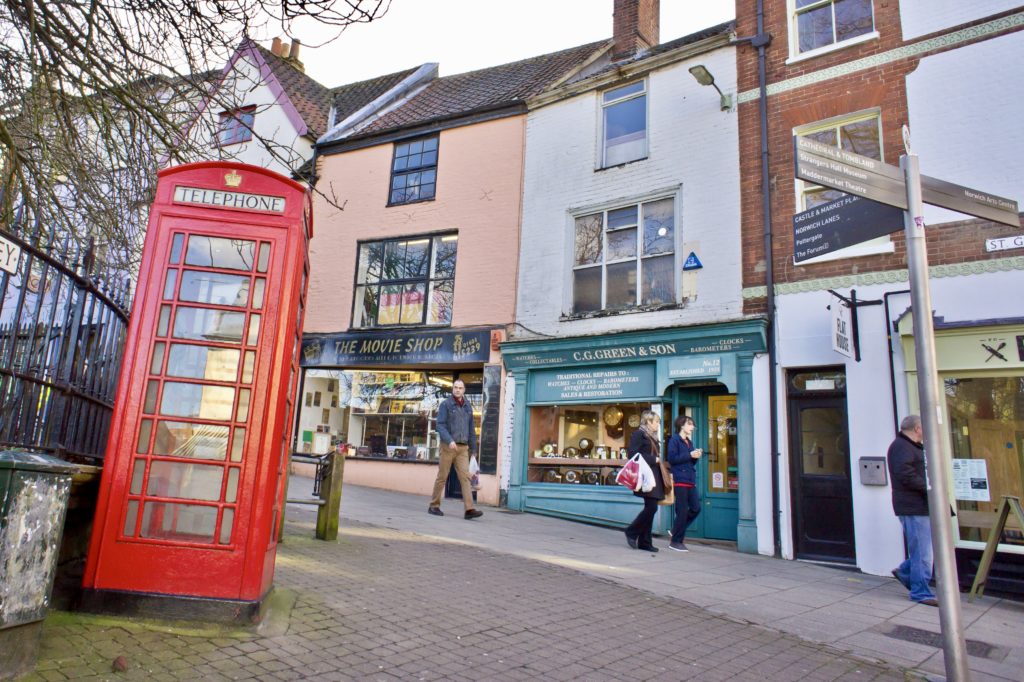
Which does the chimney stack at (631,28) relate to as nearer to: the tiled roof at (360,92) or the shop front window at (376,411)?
the tiled roof at (360,92)

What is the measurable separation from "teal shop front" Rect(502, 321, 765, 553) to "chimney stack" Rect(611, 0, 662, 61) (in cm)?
726

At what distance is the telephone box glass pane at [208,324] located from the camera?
462 cm

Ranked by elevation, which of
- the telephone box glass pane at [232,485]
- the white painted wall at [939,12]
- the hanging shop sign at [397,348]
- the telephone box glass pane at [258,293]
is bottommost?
the telephone box glass pane at [232,485]

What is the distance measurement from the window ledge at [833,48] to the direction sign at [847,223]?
19.6 feet

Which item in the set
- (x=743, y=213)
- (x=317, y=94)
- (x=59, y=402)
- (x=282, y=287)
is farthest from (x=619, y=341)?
(x=317, y=94)

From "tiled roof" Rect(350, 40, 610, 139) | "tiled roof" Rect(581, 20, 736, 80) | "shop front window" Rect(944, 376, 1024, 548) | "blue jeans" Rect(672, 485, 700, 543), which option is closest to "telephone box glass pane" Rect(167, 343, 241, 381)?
"blue jeans" Rect(672, 485, 700, 543)

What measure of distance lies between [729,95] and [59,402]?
35.3 ft

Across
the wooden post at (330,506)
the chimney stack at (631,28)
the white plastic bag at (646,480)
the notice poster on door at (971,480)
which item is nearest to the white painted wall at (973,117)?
the notice poster on door at (971,480)

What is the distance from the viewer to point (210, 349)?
4621 millimetres

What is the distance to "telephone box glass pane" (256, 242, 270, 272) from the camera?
474 centimetres

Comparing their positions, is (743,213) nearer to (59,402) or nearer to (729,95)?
(729,95)

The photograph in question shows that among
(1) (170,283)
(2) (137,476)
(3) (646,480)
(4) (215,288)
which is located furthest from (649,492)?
(1) (170,283)

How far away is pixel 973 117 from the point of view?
926cm

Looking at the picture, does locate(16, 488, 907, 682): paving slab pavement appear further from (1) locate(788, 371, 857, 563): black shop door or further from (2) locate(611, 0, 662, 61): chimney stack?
(2) locate(611, 0, 662, 61): chimney stack
